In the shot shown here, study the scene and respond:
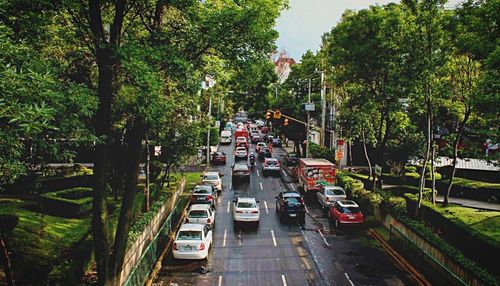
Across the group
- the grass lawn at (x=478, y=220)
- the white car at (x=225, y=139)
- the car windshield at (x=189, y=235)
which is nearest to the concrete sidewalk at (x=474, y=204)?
the grass lawn at (x=478, y=220)

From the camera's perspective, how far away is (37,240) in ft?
61.6

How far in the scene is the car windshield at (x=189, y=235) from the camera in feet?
71.2

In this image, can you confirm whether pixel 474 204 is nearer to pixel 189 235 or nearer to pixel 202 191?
pixel 202 191

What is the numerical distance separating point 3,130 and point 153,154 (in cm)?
2827

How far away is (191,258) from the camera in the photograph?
21.3 meters

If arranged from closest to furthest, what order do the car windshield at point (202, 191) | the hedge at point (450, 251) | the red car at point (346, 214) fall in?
the hedge at point (450, 251)
the red car at point (346, 214)
the car windshield at point (202, 191)

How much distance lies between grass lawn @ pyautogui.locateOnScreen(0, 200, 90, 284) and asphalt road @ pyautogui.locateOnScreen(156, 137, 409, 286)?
4350mm

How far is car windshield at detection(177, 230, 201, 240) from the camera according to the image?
71.2 ft

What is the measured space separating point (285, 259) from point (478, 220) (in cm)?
903

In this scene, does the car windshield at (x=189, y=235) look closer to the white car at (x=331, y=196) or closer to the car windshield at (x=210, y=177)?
the white car at (x=331, y=196)

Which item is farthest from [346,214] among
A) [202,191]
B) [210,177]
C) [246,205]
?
[210,177]

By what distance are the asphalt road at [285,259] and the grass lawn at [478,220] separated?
12.0 ft

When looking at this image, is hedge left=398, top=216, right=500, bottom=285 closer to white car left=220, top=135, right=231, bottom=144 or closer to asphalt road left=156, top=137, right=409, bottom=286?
asphalt road left=156, top=137, right=409, bottom=286

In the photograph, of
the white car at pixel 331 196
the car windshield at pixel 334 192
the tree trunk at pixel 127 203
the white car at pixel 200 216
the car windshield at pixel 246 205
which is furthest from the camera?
the car windshield at pixel 334 192
